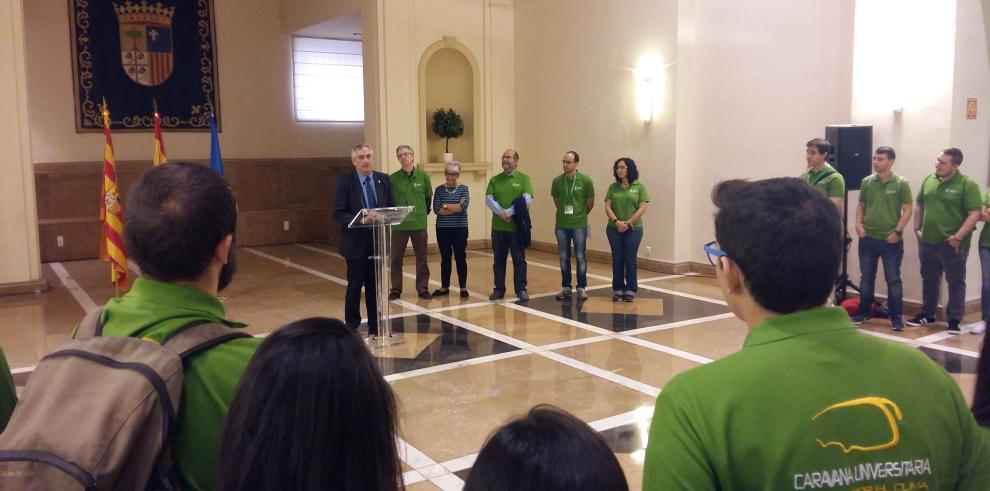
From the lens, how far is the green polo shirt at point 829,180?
24.5 feet

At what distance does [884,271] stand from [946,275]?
52cm

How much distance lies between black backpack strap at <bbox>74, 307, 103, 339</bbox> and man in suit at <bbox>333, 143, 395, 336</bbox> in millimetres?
5357

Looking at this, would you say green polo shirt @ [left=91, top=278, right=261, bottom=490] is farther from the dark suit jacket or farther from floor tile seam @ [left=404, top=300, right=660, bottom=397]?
the dark suit jacket

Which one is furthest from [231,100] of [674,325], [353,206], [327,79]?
[674,325]

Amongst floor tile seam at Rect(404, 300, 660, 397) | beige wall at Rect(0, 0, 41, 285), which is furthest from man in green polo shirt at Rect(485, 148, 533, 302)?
beige wall at Rect(0, 0, 41, 285)

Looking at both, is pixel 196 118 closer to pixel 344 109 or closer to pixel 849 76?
pixel 344 109

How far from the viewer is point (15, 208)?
9.41m

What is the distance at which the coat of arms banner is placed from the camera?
12469 millimetres

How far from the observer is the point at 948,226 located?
7.21 meters

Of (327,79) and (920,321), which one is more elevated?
(327,79)

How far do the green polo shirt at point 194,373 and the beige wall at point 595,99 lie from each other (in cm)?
937

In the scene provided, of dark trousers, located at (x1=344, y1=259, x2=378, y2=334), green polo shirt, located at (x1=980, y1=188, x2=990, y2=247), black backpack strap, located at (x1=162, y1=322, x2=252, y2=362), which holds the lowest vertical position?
dark trousers, located at (x1=344, y1=259, x2=378, y2=334)

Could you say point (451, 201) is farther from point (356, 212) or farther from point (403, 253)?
point (356, 212)

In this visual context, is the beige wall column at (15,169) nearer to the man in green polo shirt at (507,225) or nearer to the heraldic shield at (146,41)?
the heraldic shield at (146,41)
